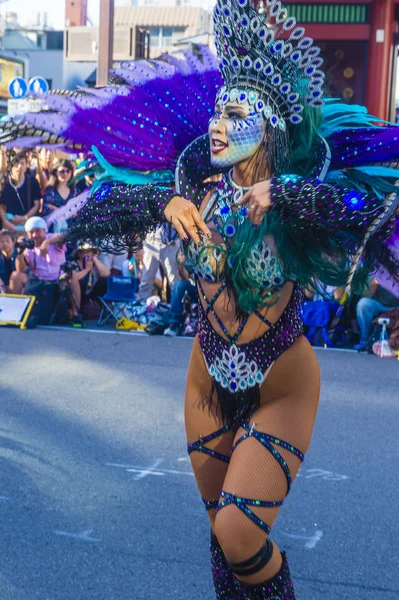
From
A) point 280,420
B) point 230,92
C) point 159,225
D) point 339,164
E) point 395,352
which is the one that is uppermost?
point 230,92

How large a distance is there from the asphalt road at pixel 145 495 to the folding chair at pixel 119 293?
3.27 metres

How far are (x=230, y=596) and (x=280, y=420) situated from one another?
25.0 inches

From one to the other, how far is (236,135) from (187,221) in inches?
13.3

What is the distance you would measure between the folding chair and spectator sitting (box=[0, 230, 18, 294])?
4.35ft

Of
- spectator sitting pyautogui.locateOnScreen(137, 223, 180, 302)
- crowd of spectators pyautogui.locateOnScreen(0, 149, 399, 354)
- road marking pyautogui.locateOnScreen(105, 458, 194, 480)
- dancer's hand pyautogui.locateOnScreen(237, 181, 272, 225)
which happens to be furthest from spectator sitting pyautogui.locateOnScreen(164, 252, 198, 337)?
dancer's hand pyautogui.locateOnScreen(237, 181, 272, 225)

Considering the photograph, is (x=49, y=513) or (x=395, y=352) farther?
(x=395, y=352)

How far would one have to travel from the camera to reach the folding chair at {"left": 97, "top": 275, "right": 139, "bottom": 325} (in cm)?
1191

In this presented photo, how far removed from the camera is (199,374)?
3.29 m

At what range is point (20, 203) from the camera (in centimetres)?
1324

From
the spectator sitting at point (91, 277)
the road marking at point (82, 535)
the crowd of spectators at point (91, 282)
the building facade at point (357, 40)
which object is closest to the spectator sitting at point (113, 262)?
the crowd of spectators at point (91, 282)

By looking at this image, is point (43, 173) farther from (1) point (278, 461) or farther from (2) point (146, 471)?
(1) point (278, 461)

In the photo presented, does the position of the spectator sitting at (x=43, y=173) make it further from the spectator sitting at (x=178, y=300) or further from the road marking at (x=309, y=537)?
the road marking at (x=309, y=537)

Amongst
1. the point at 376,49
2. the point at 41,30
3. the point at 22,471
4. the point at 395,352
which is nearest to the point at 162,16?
the point at 41,30

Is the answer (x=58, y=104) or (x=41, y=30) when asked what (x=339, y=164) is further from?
(x=41, y=30)
